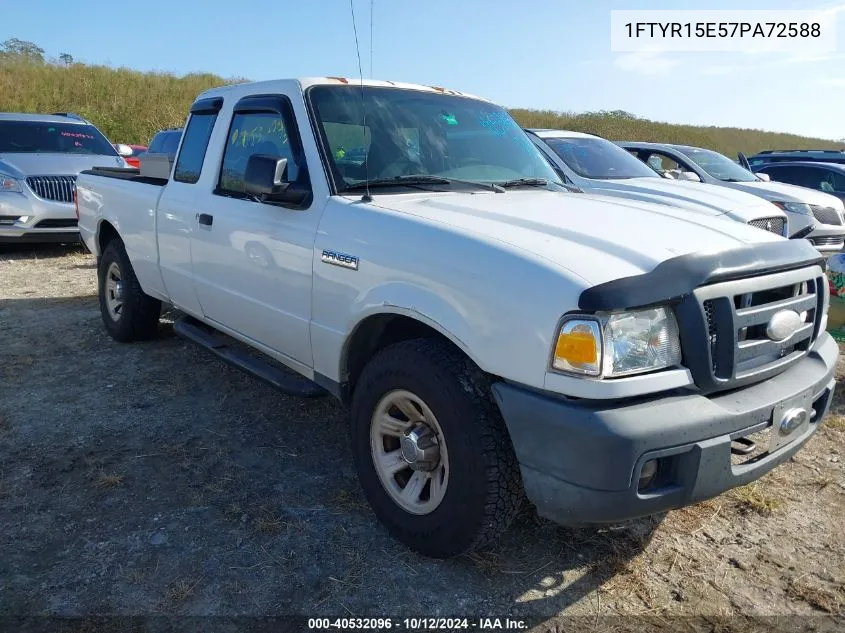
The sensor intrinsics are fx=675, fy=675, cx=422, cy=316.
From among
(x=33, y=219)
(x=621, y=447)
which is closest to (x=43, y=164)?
(x=33, y=219)

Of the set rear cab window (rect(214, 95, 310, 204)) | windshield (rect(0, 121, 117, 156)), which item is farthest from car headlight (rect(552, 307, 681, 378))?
windshield (rect(0, 121, 117, 156))

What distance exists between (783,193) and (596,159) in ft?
9.66

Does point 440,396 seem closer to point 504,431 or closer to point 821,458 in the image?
point 504,431

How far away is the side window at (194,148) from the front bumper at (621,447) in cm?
288

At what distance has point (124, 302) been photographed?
5.46m

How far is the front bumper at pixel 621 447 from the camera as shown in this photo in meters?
2.13

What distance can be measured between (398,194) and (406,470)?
1.28 m

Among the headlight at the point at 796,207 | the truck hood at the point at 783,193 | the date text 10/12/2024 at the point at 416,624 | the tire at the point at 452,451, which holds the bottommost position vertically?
the date text 10/12/2024 at the point at 416,624

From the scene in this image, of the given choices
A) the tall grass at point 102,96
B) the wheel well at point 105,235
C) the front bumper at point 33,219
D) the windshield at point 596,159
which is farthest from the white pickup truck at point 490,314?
the tall grass at point 102,96

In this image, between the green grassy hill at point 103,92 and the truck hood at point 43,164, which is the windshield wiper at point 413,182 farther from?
the green grassy hill at point 103,92

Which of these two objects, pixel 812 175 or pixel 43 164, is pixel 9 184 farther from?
pixel 812 175

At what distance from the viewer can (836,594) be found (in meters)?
2.65

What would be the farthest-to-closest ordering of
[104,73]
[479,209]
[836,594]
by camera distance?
[104,73] → [479,209] → [836,594]

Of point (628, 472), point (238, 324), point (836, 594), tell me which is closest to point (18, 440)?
point (238, 324)
